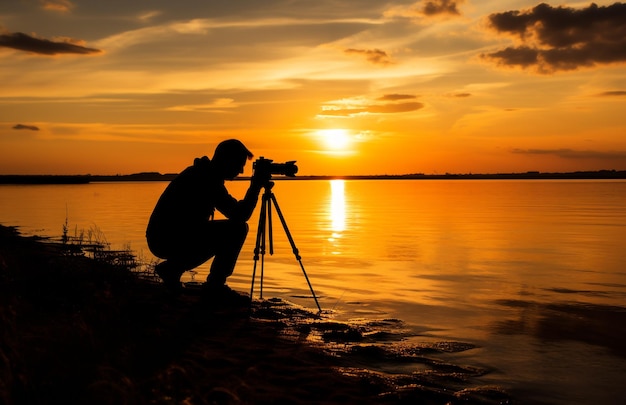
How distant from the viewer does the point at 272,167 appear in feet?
24.7

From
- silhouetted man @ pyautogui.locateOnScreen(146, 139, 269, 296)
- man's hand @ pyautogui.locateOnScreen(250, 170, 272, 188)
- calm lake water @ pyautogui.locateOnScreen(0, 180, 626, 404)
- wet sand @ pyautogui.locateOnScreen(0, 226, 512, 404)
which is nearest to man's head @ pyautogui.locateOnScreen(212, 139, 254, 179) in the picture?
silhouetted man @ pyautogui.locateOnScreen(146, 139, 269, 296)

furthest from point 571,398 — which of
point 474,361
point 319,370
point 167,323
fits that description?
point 167,323

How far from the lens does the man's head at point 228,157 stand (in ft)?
22.6

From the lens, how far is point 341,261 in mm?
14844

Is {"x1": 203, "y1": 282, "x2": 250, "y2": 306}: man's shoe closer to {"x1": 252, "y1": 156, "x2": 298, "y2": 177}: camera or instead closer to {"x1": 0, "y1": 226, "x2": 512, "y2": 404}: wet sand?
{"x1": 0, "y1": 226, "x2": 512, "y2": 404}: wet sand

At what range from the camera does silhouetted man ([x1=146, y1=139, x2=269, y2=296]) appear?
6875 millimetres

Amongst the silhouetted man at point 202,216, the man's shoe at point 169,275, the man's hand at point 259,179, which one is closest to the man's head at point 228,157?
the silhouetted man at point 202,216

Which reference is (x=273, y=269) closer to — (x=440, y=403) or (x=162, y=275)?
(x=162, y=275)

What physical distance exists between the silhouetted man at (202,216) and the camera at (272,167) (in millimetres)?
A: 114

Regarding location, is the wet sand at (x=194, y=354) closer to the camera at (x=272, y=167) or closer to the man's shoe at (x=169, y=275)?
the man's shoe at (x=169, y=275)

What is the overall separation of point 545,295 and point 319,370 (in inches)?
272

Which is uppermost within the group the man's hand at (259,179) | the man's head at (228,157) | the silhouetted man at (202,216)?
the man's head at (228,157)

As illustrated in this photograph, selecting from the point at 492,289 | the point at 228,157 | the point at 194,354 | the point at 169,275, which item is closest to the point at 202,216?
the point at 228,157

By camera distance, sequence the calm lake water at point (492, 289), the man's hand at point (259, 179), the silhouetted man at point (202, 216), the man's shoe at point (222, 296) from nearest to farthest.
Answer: the calm lake water at point (492, 289), the silhouetted man at point (202, 216), the man's hand at point (259, 179), the man's shoe at point (222, 296)
